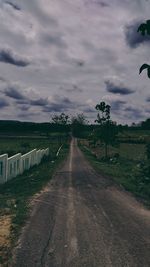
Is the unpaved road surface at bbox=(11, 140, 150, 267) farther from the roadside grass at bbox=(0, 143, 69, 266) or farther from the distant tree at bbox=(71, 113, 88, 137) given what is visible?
the distant tree at bbox=(71, 113, 88, 137)

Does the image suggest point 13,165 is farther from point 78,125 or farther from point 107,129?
point 78,125

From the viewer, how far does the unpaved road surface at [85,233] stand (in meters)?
7.67

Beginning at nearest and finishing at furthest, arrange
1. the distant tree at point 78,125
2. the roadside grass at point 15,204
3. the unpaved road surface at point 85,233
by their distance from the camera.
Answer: the unpaved road surface at point 85,233 < the roadside grass at point 15,204 < the distant tree at point 78,125

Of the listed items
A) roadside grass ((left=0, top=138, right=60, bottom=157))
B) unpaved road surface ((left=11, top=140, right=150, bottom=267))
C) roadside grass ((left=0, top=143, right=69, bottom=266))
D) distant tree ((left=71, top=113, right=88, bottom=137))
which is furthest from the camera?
distant tree ((left=71, top=113, right=88, bottom=137))

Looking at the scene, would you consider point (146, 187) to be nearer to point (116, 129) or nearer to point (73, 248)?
point (73, 248)

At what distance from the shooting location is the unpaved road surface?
767cm

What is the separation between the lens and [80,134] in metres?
155

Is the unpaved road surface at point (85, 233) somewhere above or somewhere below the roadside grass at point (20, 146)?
below

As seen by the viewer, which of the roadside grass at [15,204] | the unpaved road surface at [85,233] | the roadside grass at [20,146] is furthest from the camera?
the roadside grass at [20,146]

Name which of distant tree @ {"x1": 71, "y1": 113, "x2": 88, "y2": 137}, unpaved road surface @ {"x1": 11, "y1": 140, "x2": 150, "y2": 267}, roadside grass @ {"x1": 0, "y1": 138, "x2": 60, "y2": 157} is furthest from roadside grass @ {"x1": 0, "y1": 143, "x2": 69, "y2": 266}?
distant tree @ {"x1": 71, "y1": 113, "x2": 88, "y2": 137}

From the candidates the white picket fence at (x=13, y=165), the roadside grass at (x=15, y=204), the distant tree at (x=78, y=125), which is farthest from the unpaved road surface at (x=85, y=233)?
the distant tree at (x=78, y=125)

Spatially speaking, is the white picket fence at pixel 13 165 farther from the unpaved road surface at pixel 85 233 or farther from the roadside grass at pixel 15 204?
the unpaved road surface at pixel 85 233

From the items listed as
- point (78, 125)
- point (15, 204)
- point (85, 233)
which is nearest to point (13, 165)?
point (15, 204)

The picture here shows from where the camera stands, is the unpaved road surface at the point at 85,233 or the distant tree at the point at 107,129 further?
the distant tree at the point at 107,129
